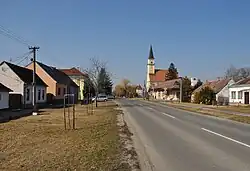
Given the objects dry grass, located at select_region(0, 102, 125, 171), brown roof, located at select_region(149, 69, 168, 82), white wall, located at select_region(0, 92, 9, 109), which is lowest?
dry grass, located at select_region(0, 102, 125, 171)

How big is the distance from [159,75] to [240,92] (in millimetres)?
98163

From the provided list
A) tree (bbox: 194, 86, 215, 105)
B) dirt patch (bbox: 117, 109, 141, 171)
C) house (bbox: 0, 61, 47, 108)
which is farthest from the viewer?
tree (bbox: 194, 86, 215, 105)

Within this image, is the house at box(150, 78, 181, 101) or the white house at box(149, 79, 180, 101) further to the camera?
the white house at box(149, 79, 180, 101)

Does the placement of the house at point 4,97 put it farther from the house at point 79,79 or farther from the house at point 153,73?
the house at point 153,73

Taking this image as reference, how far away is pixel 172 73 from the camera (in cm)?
14850

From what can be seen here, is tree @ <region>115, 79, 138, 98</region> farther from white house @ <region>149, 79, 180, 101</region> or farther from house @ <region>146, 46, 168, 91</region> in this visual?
white house @ <region>149, 79, 180, 101</region>

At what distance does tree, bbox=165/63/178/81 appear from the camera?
14688 centimetres

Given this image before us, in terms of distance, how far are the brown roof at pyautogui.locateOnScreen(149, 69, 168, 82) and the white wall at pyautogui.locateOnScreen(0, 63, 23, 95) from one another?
11515 centimetres

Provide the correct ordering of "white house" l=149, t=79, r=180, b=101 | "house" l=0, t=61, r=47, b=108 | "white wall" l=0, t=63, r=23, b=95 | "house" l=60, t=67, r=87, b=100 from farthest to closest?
"house" l=60, t=67, r=87, b=100 < "white house" l=149, t=79, r=180, b=101 < "white wall" l=0, t=63, r=23, b=95 < "house" l=0, t=61, r=47, b=108

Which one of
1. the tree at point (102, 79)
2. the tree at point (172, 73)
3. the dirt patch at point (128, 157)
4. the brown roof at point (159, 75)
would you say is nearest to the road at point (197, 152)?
the dirt patch at point (128, 157)

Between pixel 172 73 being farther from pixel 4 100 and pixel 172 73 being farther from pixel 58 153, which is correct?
pixel 58 153

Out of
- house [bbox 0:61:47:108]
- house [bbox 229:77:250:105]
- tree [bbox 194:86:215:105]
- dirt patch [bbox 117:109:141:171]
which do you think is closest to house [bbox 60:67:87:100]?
tree [bbox 194:86:215:105]

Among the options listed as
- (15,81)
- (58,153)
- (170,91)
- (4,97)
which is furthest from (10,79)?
(170,91)

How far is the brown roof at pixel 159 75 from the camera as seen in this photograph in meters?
160
